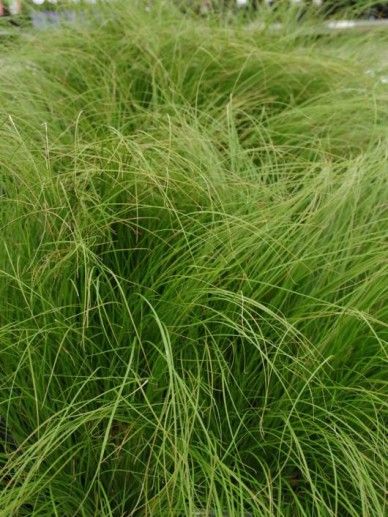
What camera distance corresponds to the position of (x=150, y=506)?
0.98 m

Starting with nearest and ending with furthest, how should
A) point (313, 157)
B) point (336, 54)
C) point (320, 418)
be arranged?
point (320, 418) → point (313, 157) → point (336, 54)

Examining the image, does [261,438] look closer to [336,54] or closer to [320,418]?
[320,418]

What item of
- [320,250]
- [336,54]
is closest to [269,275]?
[320,250]

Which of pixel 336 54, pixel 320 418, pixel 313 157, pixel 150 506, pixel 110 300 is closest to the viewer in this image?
pixel 150 506

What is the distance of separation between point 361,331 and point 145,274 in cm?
38

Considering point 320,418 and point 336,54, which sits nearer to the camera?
point 320,418

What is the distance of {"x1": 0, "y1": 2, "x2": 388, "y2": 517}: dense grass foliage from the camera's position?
1011 millimetres

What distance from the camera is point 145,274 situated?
124 cm

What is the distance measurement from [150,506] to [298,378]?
0.99 ft

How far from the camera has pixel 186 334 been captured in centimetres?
114

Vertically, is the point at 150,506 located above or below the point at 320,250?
below

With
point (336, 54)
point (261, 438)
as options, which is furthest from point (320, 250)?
point (336, 54)

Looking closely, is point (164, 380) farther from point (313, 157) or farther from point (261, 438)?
point (313, 157)

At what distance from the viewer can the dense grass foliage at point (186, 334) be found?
3.32 ft
